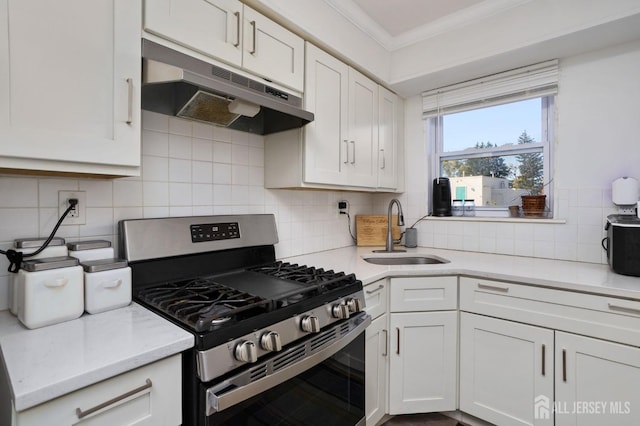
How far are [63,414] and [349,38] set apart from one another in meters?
2.13

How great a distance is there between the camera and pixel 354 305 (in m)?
1.36

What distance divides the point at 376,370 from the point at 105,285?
4.43ft

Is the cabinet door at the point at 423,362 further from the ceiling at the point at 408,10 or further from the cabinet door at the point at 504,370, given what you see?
the ceiling at the point at 408,10

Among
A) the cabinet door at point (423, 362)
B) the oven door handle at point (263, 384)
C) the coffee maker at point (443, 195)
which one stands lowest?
the cabinet door at point (423, 362)

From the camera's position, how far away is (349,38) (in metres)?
1.96

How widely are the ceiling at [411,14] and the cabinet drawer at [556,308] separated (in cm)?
166

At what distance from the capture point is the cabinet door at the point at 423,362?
5.76 feet

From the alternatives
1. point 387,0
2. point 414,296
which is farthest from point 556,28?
point 414,296

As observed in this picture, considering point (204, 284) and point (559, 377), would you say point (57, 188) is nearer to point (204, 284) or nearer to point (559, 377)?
point (204, 284)

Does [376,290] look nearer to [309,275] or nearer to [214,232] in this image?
[309,275]

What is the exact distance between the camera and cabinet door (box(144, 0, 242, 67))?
1.13 meters

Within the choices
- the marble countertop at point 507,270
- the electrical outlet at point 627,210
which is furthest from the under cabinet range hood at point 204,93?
the electrical outlet at point 627,210

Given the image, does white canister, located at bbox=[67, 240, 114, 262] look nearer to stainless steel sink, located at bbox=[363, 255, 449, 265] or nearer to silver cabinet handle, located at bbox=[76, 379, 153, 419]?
silver cabinet handle, located at bbox=[76, 379, 153, 419]

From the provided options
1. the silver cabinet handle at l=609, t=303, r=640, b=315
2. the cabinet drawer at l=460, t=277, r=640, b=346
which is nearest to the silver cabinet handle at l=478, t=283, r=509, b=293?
the cabinet drawer at l=460, t=277, r=640, b=346
